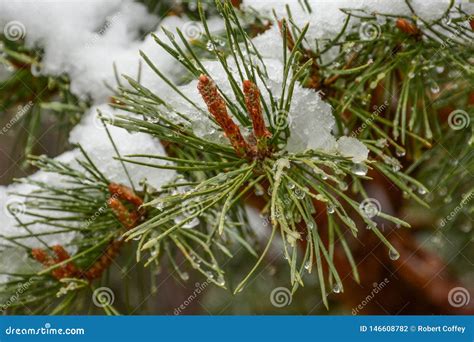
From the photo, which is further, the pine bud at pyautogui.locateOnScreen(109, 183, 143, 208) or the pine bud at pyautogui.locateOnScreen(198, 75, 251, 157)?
the pine bud at pyautogui.locateOnScreen(109, 183, 143, 208)

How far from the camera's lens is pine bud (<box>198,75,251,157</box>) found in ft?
1.58

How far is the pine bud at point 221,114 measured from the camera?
1.58ft

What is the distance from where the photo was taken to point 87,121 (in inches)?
29.2

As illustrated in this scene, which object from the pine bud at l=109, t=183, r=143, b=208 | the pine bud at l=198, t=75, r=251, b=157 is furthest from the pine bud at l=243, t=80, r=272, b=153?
the pine bud at l=109, t=183, r=143, b=208

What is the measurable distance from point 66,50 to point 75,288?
277 millimetres

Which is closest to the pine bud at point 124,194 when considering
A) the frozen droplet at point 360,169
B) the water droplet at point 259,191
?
the water droplet at point 259,191

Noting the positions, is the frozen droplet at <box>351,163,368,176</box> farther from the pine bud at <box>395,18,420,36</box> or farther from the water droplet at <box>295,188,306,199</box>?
the pine bud at <box>395,18,420,36</box>

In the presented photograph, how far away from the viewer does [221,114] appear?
19.5 inches

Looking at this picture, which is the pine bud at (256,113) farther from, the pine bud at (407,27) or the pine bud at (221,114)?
the pine bud at (407,27)

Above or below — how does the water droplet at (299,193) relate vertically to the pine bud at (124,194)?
below

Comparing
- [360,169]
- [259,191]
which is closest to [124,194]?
[259,191]
